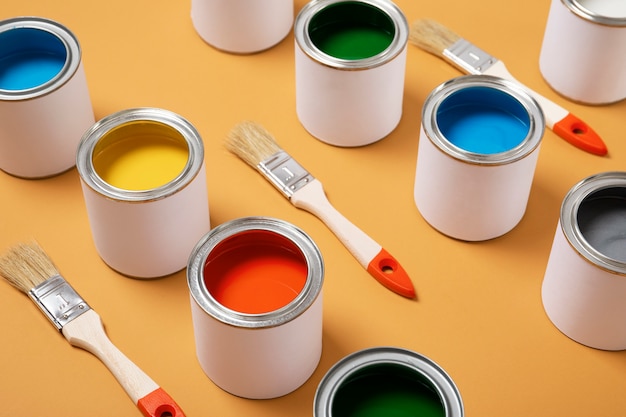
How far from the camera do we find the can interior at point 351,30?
10.8 feet

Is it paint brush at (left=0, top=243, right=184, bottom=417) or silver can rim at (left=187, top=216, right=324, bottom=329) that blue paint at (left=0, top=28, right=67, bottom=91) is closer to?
paint brush at (left=0, top=243, right=184, bottom=417)

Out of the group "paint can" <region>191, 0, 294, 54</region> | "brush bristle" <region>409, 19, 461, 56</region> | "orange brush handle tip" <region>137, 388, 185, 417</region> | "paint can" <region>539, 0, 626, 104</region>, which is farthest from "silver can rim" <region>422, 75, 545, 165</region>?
"orange brush handle tip" <region>137, 388, 185, 417</region>

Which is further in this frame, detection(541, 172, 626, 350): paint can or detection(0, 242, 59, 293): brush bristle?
detection(0, 242, 59, 293): brush bristle

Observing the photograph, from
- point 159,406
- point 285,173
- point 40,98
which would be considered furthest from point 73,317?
point 285,173

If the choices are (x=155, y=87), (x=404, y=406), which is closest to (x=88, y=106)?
(x=155, y=87)

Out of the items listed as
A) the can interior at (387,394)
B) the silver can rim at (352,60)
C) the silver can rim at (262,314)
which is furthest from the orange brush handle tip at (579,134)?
the can interior at (387,394)

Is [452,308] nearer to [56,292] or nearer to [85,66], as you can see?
[56,292]

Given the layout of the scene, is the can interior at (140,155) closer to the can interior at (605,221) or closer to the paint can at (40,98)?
the paint can at (40,98)

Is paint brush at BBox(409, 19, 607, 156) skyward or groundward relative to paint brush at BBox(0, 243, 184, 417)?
skyward

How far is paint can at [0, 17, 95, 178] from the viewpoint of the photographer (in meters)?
3.06

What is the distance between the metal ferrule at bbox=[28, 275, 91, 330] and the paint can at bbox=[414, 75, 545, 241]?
1.03m

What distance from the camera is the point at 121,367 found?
2.75 metres

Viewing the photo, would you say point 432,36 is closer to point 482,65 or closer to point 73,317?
point 482,65

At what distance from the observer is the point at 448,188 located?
300cm
